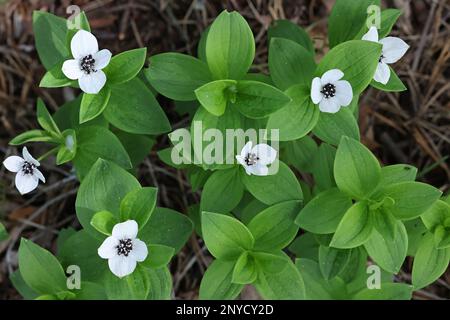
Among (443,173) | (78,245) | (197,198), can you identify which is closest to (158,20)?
(197,198)

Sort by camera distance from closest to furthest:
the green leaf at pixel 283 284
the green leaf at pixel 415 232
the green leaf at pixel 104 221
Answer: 1. the green leaf at pixel 104 221
2. the green leaf at pixel 283 284
3. the green leaf at pixel 415 232

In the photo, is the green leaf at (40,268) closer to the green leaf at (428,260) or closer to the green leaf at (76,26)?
the green leaf at (76,26)

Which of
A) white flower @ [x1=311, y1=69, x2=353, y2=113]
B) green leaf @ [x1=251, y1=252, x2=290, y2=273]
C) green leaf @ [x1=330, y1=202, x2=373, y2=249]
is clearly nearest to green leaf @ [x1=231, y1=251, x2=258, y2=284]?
green leaf @ [x1=251, y1=252, x2=290, y2=273]

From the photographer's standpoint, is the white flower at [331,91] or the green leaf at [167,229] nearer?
the white flower at [331,91]

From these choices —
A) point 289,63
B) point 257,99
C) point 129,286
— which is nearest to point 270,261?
point 129,286

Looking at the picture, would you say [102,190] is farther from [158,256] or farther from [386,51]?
[386,51]

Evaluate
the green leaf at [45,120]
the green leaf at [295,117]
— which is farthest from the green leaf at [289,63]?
the green leaf at [45,120]

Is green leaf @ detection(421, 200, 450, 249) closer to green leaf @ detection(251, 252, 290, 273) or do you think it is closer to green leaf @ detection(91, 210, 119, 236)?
green leaf @ detection(251, 252, 290, 273)
